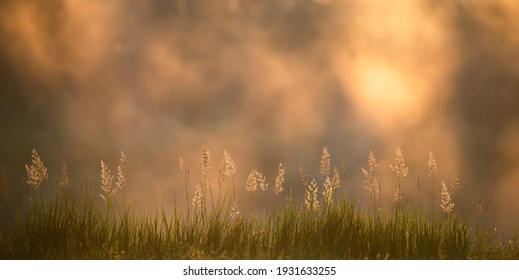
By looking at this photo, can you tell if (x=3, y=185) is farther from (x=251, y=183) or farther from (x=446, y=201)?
(x=446, y=201)

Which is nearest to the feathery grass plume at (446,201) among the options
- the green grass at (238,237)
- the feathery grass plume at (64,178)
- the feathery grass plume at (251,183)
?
the green grass at (238,237)

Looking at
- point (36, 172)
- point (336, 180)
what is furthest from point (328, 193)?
point (36, 172)

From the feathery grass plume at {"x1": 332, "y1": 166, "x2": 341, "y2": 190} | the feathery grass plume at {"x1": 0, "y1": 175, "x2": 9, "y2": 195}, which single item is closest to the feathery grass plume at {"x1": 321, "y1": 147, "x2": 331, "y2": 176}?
the feathery grass plume at {"x1": 332, "y1": 166, "x2": 341, "y2": 190}

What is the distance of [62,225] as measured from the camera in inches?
356

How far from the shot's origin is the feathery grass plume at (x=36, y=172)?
8945mm

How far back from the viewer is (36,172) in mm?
8977

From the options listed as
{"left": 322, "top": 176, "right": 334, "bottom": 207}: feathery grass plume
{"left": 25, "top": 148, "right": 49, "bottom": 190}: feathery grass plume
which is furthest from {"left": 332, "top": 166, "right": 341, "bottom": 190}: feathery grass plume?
{"left": 25, "top": 148, "right": 49, "bottom": 190}: feathery grass plume

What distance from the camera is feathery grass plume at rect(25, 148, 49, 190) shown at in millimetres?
8945

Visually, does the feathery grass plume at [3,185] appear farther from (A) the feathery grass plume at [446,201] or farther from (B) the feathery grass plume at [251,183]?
(A) the feathery grass plume at [446,201]

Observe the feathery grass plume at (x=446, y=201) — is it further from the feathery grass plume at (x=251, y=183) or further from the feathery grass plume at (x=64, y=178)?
the feathery grass plume at (x=64, y=178)

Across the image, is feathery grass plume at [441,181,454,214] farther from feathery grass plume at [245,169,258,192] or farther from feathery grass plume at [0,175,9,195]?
feathery grass plume at [0,175,9,195]

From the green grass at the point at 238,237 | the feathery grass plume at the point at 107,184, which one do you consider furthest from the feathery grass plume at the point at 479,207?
the feathery grass plume at the point at 107,184
